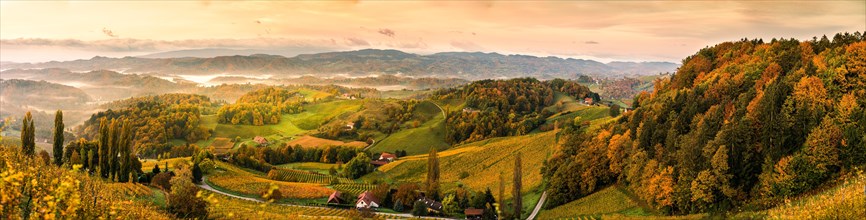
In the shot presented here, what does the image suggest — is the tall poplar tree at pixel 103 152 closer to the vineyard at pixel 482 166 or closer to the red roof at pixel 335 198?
the red roof at pixel 335 198

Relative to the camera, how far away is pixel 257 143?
166 m

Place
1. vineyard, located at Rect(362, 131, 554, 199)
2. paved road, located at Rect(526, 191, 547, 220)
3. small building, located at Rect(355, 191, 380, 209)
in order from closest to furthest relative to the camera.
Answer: paved road, located at Rect(526, 191, 547, 220)
small building, located at Rect(355, 191, 380, 209)
vineyard, located at Rect(362, 131, 554, 199)

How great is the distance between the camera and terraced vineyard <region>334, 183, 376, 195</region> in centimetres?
9012

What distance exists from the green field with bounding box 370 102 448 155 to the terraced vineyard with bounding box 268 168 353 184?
129ft

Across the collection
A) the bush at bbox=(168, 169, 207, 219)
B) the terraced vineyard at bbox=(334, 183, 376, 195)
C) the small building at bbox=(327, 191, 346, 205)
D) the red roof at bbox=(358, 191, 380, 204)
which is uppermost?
the bush at bbox=(168, 169, 207, 219)

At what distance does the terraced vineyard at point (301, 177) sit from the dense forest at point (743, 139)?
147 feet

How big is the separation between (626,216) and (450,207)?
26065mm

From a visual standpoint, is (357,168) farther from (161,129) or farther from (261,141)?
(161,129)

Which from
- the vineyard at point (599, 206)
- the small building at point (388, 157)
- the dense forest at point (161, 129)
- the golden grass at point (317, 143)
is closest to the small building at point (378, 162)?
the small building at point (388, 157)

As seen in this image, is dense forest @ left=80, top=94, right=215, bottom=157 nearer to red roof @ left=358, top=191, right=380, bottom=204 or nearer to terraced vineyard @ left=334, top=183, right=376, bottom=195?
terraced vineyard @ left=334, top=183, right=376, bottom=195

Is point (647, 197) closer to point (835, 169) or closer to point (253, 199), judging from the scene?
point (835, 169)

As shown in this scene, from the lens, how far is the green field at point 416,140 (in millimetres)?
149125

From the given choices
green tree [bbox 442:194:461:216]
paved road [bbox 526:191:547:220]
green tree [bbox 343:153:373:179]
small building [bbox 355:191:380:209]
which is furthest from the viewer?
green tree [bbox 343:153:373:179]

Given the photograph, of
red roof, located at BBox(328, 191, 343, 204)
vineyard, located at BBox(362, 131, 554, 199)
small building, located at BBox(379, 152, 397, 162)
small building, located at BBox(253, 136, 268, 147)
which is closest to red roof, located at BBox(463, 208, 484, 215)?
vineyard, located at BBox(362, 131, 554, 199)
